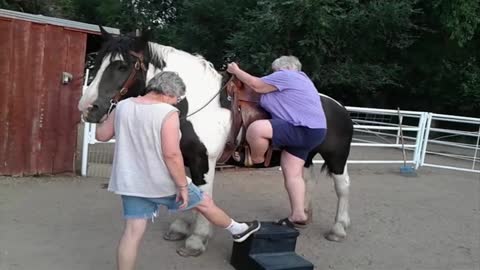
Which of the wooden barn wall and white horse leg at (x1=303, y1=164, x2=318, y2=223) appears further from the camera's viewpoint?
the wooden barn wall

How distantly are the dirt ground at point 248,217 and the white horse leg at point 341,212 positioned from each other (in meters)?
0.11

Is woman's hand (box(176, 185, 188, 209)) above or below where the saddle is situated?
below

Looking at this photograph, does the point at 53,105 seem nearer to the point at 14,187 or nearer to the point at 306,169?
the point at 14,187

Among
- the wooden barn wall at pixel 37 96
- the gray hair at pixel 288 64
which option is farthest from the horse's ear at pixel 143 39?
the wooden barn wall at pixel 37 96

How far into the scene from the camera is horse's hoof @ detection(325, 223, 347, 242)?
479 cm

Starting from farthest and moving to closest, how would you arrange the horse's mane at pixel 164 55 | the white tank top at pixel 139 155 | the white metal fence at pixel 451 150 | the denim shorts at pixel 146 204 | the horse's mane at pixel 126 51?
the white metal fence at pixel 451 150
the horse's mane at pixel 164 55
the horse's mane at pixel 126 51
the denim shorts at pixel 146 204
the white tank top at pixel 139 155

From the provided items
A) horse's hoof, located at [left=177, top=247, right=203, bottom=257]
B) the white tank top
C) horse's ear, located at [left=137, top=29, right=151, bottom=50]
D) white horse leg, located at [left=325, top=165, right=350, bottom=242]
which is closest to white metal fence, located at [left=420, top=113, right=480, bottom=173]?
white horse leg, located at [left=325, top=165, right=350, bottom=242]

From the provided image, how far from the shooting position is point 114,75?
3531 millimetres

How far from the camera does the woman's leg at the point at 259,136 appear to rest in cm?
394

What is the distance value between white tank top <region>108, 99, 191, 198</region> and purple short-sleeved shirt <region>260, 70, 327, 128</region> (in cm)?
129

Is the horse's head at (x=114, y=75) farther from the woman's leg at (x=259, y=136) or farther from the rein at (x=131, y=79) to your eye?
the woman's leg at (x=259, y=136)

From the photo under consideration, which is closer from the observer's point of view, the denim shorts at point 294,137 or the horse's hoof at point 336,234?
the denim shorts at point 294,137

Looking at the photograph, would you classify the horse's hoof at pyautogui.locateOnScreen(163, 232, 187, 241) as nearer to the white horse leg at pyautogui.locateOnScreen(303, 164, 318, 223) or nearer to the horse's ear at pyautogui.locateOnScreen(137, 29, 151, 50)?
the white horse leg at pyautogui.locateOnScreen(303, 164, 318, 223)

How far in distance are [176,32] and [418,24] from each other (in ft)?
30.4
